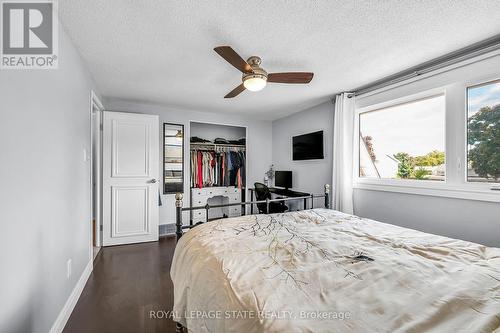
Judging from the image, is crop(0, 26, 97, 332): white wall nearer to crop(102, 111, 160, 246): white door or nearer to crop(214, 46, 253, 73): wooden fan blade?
crop(214, 46, 253, 73): wooden fan blade

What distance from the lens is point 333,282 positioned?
94 centimetres

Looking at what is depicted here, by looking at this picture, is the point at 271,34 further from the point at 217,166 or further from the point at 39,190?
the point at 217,166

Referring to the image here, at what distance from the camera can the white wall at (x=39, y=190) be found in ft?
3.49

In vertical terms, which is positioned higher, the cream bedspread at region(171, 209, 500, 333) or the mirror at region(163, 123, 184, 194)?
the mirror at region(163, 123, 184, 194)

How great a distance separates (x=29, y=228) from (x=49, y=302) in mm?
633

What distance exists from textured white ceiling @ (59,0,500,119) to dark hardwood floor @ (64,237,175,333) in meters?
2.33

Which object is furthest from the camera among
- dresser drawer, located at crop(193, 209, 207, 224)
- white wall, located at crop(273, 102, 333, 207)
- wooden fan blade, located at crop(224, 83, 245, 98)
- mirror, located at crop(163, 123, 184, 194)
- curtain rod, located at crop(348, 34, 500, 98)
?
dresser drawer, located at crop(193, 209, 207, 224)

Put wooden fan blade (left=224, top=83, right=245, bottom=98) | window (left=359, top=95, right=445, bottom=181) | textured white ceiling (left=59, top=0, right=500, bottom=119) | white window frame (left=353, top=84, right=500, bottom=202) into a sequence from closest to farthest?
textured white ceiling (left=59, top=0, right=500, bottom=119)
white window frame (left=353, top=84, right=500, bottom=202)
wooden fan blade (left=224, top=83, right=245, bottom=98)
window (left=359, top=95, right=445, bottom=181)

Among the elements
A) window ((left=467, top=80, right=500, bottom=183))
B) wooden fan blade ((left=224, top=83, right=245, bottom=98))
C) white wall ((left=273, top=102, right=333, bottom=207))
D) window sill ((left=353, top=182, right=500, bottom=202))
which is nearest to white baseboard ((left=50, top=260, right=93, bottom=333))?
wooden fan blade ((left=224, top=83, right=245, bottom=98))

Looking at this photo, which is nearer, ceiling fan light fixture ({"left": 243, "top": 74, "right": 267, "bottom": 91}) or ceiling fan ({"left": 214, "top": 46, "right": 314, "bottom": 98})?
ceiling fan ({"left": 214, "top": 46, "right": 314, "bottom": 98})

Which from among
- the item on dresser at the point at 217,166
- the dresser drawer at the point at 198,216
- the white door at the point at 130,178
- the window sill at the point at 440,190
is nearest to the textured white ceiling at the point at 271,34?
the white door at the point at 130,178

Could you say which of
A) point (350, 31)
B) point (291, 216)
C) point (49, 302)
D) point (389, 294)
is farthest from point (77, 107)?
point (389, 294)

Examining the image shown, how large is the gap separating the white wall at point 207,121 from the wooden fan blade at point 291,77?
2.59m

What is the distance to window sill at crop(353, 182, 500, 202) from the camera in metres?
1.95
